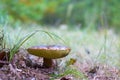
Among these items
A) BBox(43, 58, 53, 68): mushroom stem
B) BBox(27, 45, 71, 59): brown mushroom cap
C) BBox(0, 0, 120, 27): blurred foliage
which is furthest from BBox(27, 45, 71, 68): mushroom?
BBox(0, 0, 120, 27): blurred foliage

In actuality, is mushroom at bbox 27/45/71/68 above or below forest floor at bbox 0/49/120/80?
above

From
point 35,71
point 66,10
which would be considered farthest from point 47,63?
point 66,10

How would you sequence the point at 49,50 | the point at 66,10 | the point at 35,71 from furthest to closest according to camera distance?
1. the point at 66,10
2. the point at 35,71
3. the point at 49,50

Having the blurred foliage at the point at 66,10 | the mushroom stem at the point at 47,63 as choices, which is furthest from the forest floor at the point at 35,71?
the blurred foliage at the point at 66,10

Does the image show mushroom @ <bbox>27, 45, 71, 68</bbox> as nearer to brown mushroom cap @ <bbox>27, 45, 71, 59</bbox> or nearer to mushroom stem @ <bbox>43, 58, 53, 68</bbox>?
brown mushroom cap @ <bbox>27, 45, 71, 59</bbox>

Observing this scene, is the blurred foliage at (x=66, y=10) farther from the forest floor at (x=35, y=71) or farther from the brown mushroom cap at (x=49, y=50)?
the brown mushroom cap at (x=49, y=50)

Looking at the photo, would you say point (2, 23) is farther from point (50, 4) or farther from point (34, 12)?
point (50, 4)

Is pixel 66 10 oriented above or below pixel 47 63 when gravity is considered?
above

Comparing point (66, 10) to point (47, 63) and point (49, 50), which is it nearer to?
point (47, 63)
